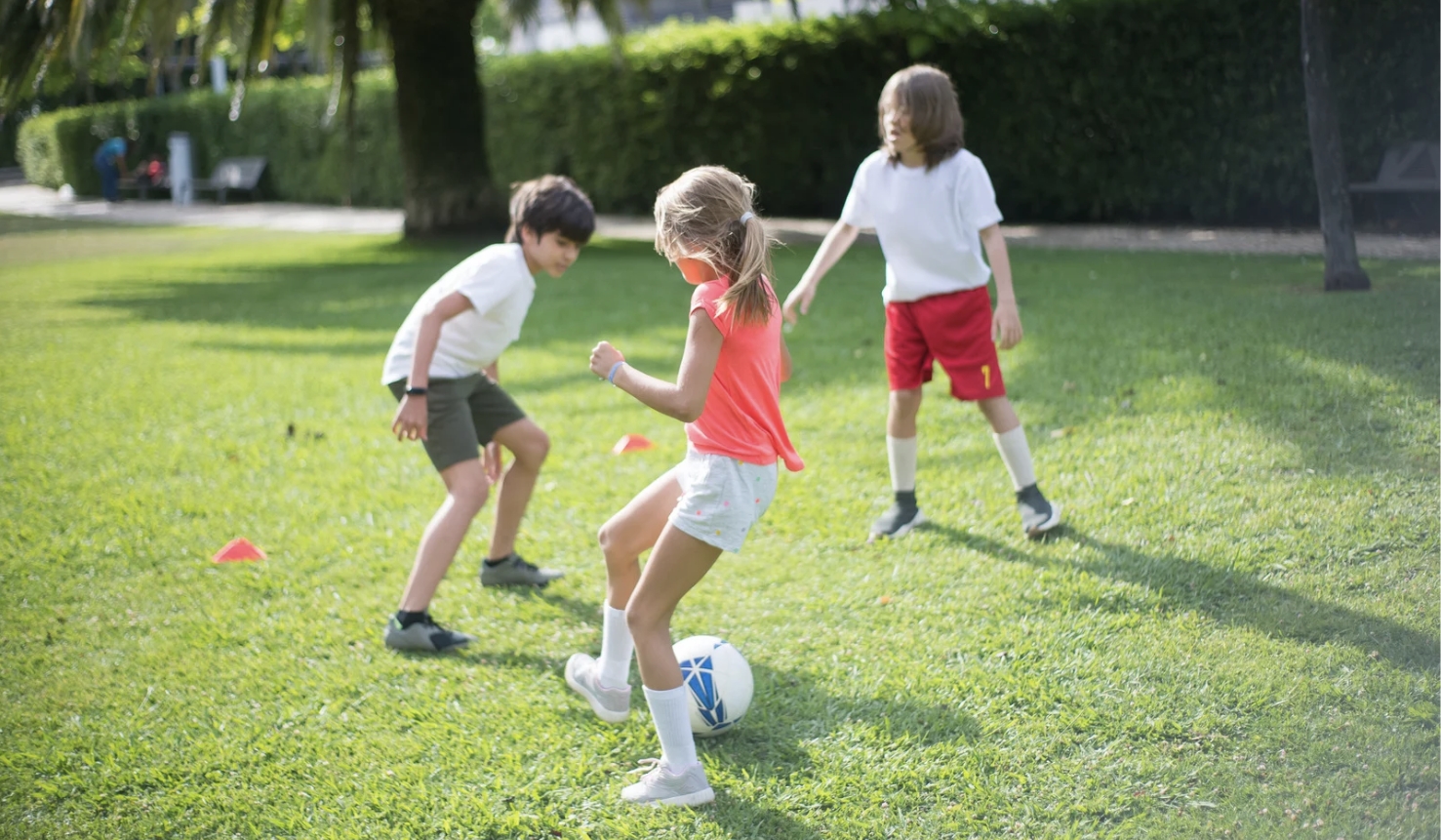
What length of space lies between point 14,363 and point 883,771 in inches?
355

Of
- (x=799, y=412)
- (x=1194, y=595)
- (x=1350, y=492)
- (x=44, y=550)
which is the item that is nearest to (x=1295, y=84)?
(x=799, y=412)

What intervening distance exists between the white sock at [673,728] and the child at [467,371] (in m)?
1.26

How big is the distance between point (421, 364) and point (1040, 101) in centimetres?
1238

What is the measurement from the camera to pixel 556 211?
399 cm

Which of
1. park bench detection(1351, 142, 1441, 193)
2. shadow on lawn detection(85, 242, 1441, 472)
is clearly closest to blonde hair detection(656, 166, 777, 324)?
shadow on lawn detection(85, 242, 1441, 472)

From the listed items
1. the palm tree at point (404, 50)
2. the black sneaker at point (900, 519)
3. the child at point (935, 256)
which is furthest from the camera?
the palm tree at point (404, 50)

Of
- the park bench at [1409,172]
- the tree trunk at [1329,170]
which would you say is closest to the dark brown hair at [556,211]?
the tree trunk at [1329,170]

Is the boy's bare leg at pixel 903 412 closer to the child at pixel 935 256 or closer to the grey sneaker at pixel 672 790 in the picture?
the child at pixel 935 256

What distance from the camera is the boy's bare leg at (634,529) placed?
3174mm

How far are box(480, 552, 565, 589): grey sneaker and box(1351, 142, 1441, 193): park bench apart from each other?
33.5 ft

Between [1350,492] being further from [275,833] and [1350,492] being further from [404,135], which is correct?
[404,135]

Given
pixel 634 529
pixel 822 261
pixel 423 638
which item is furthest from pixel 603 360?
→ pixel 822 261

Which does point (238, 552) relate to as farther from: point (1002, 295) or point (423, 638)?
point (1002, 295)

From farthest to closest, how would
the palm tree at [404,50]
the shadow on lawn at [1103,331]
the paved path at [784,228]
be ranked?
the palm tree at [404,50] → the paved path at [784,228] → the shadow on lawn at [1103,331]
